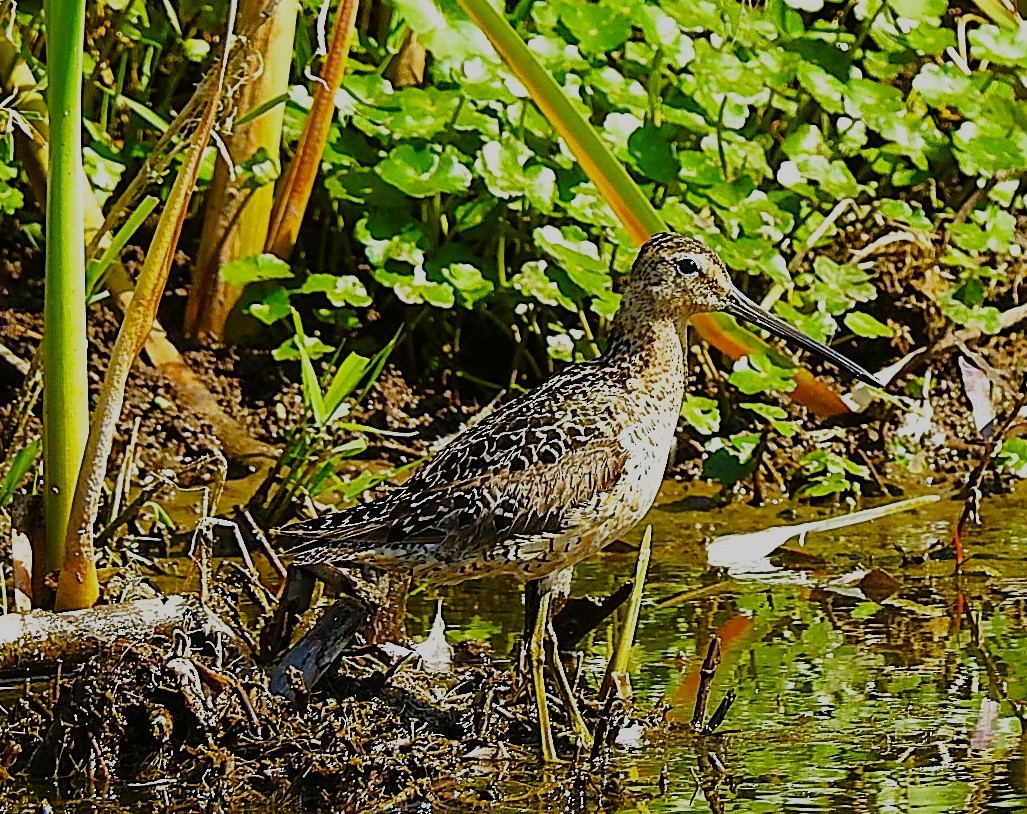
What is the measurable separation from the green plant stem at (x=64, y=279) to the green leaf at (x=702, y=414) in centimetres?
263


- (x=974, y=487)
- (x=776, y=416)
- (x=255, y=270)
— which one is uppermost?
(x=255, y=270)

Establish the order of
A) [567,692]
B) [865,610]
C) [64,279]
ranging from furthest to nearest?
[865,610], [64,279], [567,692]

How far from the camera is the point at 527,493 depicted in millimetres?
4453

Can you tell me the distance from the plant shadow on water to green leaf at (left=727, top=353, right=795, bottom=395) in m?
0.45

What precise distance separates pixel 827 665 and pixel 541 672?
89cm

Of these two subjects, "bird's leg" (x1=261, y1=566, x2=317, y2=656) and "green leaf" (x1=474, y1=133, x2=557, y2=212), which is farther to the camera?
"green leaf" (x1=474, y1=133, x2=557, y2=212)

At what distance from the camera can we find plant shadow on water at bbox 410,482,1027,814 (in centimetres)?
387

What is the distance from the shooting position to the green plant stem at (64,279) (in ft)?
14.4

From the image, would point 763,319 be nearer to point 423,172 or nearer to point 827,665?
point 827,665

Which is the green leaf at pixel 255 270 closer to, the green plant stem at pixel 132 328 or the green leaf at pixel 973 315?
the green plant stem at pixel 132 328

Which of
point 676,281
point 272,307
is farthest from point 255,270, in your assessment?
point 676,281

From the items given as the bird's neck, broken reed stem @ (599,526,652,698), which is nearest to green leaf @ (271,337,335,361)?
the bird's neck

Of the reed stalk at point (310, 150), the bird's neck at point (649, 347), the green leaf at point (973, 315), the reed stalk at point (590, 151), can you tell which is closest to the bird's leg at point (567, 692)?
the bird's neck at point (649, 347)

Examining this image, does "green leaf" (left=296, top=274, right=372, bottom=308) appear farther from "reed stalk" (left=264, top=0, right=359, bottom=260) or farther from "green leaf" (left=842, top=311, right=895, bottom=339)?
"green leaf" (left=842, top=311, right=895, bottom=339)
